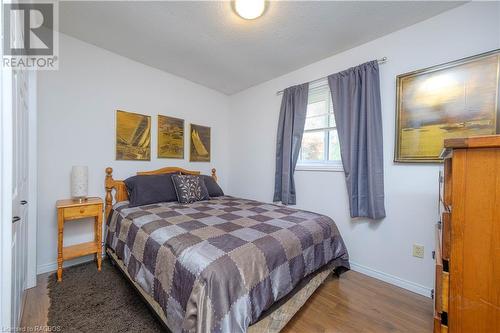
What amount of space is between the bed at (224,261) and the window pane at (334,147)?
885 millimetres

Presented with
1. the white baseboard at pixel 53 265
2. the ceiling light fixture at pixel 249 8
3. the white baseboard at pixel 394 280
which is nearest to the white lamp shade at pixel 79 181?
the white baseboard at pixel 53 265

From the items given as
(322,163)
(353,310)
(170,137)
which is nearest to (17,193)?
(170,137)

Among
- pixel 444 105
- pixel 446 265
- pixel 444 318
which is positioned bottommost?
pixel 444 318

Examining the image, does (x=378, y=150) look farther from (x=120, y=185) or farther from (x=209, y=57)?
(x=120, y=185)

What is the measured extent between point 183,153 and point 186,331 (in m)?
2.48

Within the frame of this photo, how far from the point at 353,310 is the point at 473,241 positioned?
4.09 feet

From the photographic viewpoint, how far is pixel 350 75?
87.7 inches

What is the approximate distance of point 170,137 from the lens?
2961 mm

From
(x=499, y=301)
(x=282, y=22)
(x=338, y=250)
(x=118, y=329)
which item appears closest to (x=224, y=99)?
(x=282, y=22)

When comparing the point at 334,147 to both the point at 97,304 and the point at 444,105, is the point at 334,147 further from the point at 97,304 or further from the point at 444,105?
the point at 97,304

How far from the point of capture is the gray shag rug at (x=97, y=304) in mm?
1357

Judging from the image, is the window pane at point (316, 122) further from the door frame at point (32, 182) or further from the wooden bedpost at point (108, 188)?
the door frame at point (32, 182)

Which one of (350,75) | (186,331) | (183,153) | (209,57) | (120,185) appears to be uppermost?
(209,57)

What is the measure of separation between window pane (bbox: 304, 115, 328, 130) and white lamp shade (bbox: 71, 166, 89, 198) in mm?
2622
